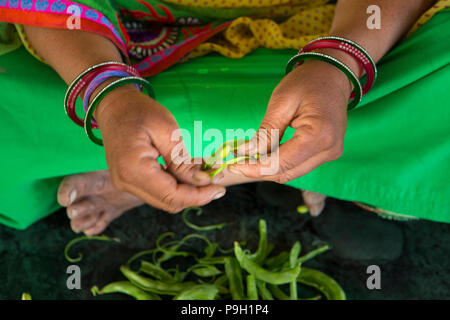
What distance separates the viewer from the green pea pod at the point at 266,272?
106 centimetres

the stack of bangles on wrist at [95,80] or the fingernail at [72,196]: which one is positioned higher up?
the stack of bangles on wrist at [95,80]

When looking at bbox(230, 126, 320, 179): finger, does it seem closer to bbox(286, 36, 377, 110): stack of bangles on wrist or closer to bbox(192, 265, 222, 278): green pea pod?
bbox(286, 36, 377, 110): stack of bangles on wrist

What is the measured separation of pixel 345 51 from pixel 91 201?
2.89 ft

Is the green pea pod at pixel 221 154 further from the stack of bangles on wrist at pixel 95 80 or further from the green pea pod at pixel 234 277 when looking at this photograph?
the green pea pod at pixel 234 277

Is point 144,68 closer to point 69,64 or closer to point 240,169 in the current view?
point 69,64

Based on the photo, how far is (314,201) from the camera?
4.17ft

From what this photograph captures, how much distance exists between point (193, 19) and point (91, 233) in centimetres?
72

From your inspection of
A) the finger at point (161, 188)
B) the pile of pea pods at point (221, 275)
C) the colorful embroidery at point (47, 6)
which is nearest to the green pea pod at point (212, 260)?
the pile of pea pods at point (221, 275)

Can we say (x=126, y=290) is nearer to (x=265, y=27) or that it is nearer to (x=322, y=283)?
(x=322, y=283)

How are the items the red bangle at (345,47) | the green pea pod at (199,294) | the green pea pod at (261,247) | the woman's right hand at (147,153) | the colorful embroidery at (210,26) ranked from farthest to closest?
the green pea pod at (261,247)
the green pea pod at (199,294)
the colorful embroidery at (210,26)
the red bangle at (345,47)
the woman's right hand at (147,153)

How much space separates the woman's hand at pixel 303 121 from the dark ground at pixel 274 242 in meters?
0.62

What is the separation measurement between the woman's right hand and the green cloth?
7.9 inches

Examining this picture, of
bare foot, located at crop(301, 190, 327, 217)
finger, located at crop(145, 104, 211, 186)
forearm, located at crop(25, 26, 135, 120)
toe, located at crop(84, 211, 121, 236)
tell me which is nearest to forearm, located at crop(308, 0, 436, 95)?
finger, located at crop(145, 104, 211, 186)

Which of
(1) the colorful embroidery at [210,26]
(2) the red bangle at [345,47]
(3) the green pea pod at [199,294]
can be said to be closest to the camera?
(2) the red bangle at [345,47]
